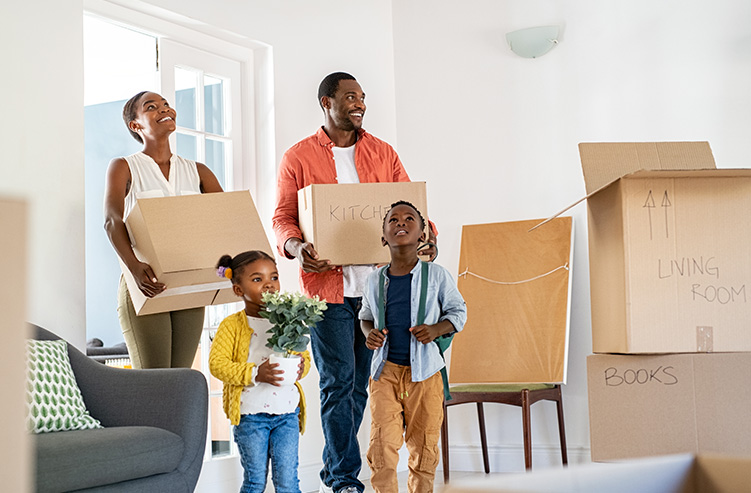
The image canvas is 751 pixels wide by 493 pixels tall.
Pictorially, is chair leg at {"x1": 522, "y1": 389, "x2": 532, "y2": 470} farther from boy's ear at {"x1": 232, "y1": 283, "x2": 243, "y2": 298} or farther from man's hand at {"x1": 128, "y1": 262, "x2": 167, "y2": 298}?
man's hand at {"x1": 128, "y1": 262, "x2": 167, "y2": 298}

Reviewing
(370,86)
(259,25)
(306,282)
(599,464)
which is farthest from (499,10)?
(599,464)

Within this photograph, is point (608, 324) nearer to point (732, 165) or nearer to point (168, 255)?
point (168, 255)

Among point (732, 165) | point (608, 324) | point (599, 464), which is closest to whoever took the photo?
point (599, 464)

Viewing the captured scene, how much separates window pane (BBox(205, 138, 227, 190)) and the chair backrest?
1.23 m

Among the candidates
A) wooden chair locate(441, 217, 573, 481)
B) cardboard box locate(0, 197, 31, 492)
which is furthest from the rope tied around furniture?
cardboard box locate(0, 197, 31, 492)

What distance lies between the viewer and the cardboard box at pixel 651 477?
1.68ft

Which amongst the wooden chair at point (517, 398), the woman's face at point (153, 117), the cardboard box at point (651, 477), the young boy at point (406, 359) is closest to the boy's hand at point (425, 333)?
the young boy at point (406, 359)

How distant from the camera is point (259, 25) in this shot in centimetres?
353

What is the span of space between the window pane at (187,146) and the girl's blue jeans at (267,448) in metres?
1.38

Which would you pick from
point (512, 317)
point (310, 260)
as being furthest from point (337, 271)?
point (512, 317)

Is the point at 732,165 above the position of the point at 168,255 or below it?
above

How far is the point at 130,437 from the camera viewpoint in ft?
6.77

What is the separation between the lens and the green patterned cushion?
2.13 meters

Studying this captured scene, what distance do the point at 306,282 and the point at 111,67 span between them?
3.14 m
